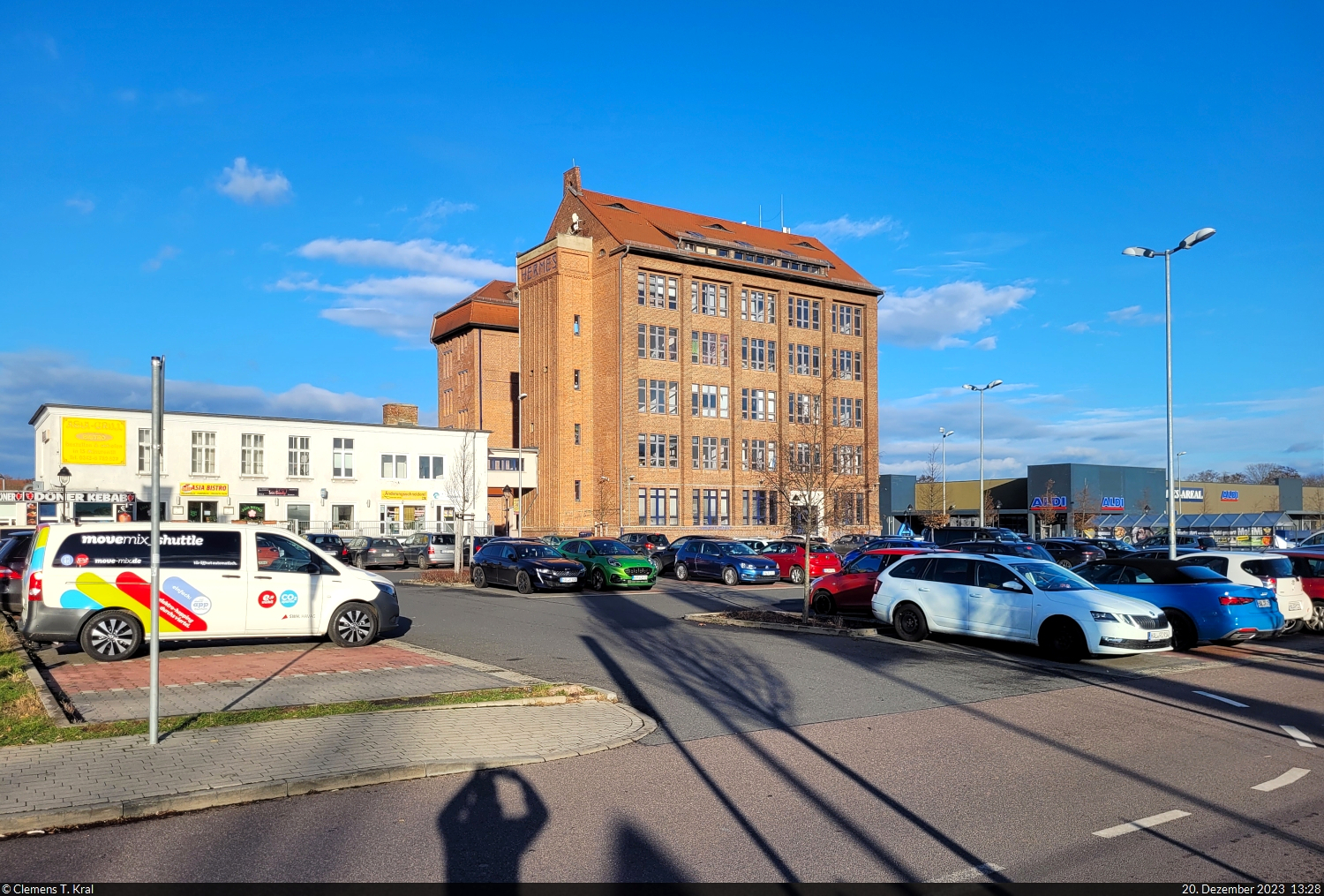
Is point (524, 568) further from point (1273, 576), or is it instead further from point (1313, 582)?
point (1313, 582)

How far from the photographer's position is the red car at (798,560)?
3266 centimetres

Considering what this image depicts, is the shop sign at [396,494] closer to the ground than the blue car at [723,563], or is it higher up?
higher up

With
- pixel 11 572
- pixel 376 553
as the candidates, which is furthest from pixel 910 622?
pixel 376 553

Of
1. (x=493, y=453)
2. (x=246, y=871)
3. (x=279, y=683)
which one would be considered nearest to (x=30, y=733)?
(x=279, y=683)

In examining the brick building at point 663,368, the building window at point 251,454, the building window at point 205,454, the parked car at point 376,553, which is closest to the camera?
the parked car at point 376,553

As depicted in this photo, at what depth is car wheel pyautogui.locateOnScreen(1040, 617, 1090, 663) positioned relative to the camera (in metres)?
14.6

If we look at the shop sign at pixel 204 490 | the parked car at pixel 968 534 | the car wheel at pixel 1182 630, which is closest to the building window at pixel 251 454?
the shop sign at pixel 204 490

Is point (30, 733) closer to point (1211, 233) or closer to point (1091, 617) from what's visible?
point (1091, 617)

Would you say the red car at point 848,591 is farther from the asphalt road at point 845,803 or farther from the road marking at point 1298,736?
the road marking at point 1298,736

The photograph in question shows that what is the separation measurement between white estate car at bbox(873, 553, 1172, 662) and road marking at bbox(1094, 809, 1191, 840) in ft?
25.6

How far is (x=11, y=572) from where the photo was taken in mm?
19703

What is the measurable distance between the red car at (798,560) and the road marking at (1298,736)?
2187 centimetres

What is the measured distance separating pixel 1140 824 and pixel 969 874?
1733 mm

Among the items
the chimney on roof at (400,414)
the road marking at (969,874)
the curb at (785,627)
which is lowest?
the curb at (785,627)
